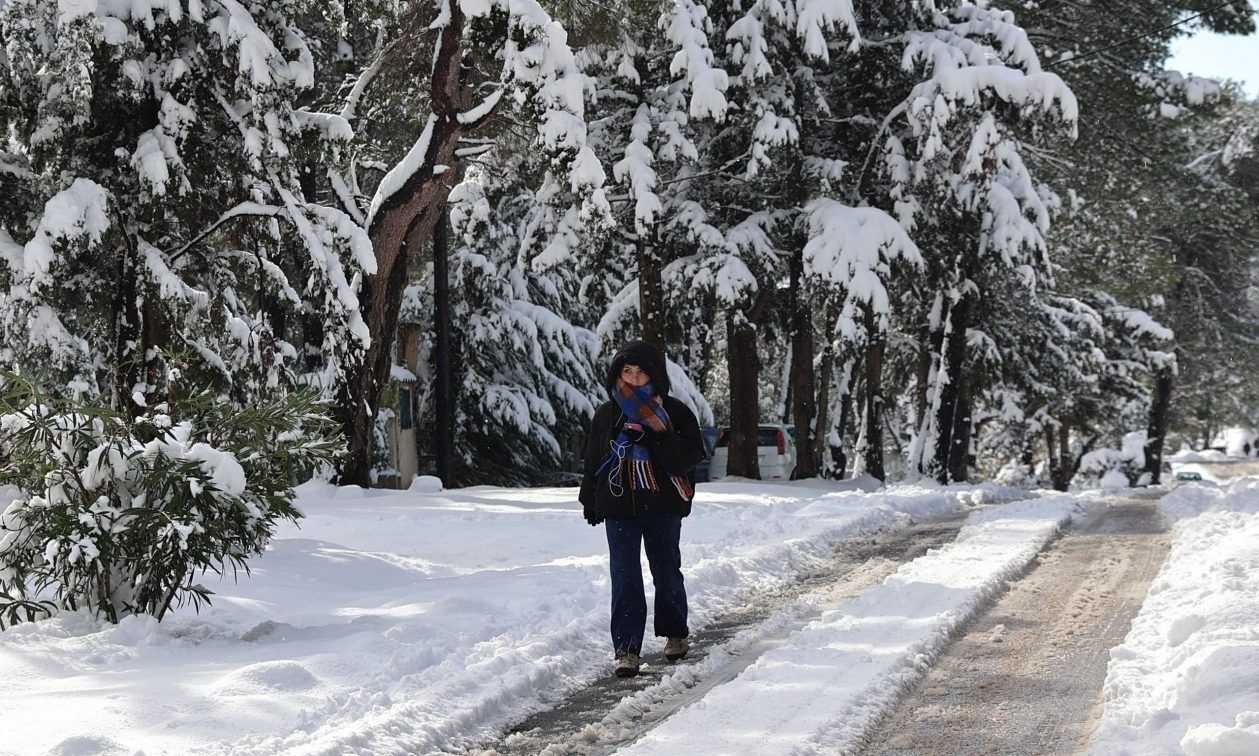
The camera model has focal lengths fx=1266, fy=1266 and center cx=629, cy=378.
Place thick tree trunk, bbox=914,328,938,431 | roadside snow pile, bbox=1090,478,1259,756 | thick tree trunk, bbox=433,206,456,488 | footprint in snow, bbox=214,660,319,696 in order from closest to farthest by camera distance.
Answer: roadside snow pile, bbox=1090,478,1259,756
footprint in snow, bbox=214,660,319,696
thick tree trunk, bbox=433,206,456,488
thick tree trunk, bbox=914,328,938,431

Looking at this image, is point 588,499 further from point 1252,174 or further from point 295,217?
point 1252,174

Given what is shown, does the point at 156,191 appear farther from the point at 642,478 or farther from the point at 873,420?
the point at 873,420

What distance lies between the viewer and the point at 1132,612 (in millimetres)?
7902

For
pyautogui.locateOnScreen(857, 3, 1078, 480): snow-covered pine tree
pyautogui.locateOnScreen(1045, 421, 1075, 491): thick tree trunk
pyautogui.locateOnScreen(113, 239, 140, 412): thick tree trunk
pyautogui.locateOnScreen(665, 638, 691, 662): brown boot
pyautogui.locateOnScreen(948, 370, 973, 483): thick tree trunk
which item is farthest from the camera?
pyautogui.locateOnScreen(1045, 421, 1075, 491): thick tree trunk

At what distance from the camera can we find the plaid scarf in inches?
273

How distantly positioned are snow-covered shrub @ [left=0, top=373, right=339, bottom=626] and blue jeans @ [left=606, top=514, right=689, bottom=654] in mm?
1954

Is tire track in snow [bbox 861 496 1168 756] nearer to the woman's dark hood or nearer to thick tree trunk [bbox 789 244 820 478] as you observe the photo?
the woman's dark hood

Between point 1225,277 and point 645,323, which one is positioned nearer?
point 645,323

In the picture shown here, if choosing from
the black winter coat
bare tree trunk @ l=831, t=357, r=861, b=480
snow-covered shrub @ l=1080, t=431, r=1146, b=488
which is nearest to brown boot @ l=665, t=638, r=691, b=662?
the black winter coat

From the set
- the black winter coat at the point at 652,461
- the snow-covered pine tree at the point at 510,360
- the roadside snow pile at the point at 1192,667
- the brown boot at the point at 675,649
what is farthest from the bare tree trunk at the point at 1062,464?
the brown boot at the point at 675,649

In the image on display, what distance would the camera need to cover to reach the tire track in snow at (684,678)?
5270mm

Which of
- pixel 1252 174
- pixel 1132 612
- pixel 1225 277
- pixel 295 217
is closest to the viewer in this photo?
pixel 1132 612

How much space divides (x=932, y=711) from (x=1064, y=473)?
42879 millimetres

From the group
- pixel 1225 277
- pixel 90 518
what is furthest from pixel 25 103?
pixel 1225 277
